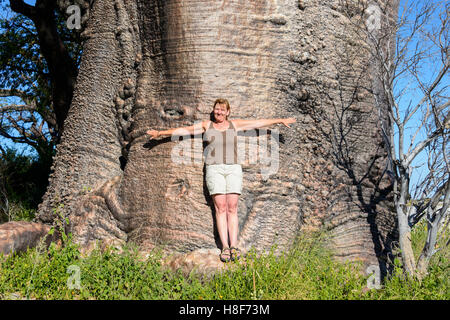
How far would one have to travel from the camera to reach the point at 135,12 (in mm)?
5359

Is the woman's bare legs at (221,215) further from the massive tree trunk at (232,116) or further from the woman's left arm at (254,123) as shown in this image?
the woman's left arm at (254,123)

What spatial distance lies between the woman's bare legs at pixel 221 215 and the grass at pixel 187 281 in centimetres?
32

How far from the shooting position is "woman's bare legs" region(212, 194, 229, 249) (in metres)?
4.20

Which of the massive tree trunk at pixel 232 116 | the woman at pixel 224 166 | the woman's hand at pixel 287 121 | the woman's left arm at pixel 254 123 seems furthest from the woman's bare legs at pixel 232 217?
the woman's hand at pixel 287 121

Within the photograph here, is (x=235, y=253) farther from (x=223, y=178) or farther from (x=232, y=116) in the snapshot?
(x=232, y=116)

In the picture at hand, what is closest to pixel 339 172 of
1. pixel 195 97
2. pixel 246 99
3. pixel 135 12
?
pixel 246 99

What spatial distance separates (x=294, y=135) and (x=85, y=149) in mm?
2459

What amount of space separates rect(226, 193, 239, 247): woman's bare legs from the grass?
25 centimetres

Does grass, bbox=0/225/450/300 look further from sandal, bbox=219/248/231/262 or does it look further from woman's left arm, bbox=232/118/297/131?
woman's left arm, bbox=232/118/297/131

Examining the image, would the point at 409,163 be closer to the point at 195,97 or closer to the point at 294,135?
the point at 294,135

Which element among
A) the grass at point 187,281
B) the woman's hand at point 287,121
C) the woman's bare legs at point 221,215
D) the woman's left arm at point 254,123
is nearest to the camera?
the grass at point 187,281

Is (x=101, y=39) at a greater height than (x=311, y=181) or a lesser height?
greater

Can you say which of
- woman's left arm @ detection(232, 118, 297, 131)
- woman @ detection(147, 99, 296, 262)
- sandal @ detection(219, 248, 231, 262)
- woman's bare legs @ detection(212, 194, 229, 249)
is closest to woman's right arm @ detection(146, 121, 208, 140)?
woman @ detection(147, 99, 296, 262)

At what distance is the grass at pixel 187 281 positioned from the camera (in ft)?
11.7
